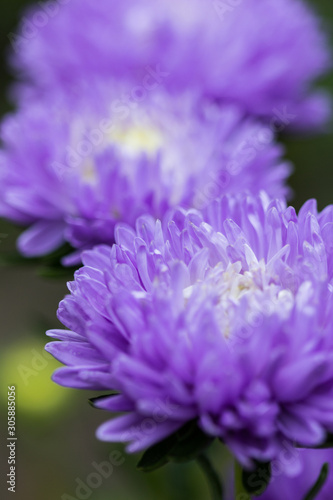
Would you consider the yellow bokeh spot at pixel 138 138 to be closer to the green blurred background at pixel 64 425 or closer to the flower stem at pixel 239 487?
the green blurred background at pixel 64 425

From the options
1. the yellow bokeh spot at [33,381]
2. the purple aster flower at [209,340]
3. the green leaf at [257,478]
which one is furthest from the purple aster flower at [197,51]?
the green leaf at [257,478]

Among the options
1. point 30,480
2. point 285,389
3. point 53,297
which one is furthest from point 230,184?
point 53,297

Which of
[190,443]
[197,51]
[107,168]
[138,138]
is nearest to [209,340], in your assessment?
[190,443]

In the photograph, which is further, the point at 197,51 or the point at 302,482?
the point at 197,51

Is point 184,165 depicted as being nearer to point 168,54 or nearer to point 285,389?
point 168,54

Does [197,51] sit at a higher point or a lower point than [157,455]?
higher

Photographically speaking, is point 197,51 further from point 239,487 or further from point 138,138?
point 239,487

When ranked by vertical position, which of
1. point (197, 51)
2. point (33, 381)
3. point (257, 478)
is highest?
point (197, 51)
